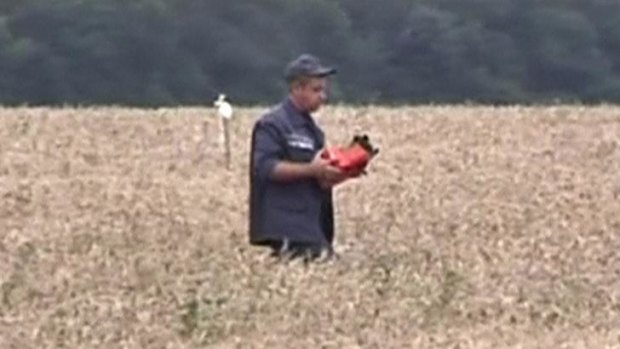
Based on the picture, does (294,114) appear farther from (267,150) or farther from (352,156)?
(352,156)

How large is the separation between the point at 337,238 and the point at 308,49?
25.9 m

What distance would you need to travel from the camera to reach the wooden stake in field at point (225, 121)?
18.7m

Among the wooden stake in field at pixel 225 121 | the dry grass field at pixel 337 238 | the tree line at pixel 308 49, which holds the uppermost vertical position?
the tree line at pixel 308 49

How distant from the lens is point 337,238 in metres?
15.1

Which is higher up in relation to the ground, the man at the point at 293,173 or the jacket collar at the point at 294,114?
the jacket collar at the point at 294,114

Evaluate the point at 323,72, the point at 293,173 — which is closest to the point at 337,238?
the point at 293,173

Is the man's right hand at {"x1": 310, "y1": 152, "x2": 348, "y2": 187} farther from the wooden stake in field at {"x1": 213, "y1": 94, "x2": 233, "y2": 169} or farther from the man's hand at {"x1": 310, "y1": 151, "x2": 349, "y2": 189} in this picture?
the wooden stake in field at {"x1": 213, "y1": 94, "x2": 233, "y2": 169}

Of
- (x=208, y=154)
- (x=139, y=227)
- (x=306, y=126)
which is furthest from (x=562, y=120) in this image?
(x=306, y=126)

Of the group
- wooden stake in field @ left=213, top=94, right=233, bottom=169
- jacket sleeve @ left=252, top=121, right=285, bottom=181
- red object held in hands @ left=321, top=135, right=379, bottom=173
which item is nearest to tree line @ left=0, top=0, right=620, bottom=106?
wooden stake in field @ left=213, top=94, right=233, bottom=169

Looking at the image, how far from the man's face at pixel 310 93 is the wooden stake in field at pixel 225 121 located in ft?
18.4

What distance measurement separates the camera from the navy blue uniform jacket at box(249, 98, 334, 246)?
13.0 metres

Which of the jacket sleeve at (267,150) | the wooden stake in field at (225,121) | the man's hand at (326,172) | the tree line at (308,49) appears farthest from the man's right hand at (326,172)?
the tree line at (308,49)

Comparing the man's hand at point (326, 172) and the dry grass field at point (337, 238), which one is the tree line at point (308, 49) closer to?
the dry grass field at point (337, 238)

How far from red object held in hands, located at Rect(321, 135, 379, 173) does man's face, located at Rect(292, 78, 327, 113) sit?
24 centimetres
